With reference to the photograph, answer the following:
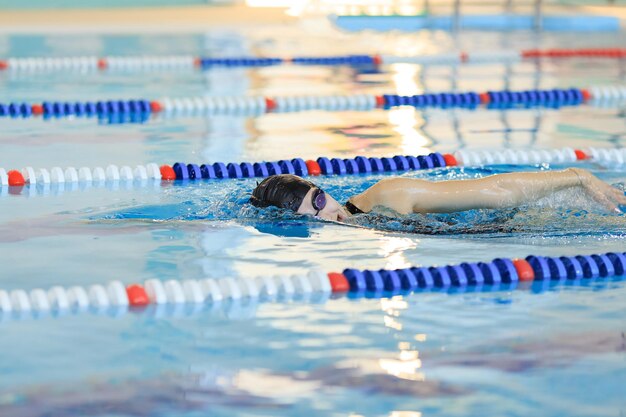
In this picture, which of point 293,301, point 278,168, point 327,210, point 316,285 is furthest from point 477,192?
point 278,168

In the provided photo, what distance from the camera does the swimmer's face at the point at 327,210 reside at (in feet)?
13.7

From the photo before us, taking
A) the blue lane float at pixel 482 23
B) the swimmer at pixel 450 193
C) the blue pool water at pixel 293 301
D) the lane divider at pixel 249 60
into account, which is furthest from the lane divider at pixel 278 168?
the blue lane float at pixel 482 23

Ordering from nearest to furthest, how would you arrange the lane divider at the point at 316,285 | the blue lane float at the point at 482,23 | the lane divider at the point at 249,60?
the lane divider at the point at 316,285
the lane divider at the point at 249,60
the blue lane float at the point at 482,23

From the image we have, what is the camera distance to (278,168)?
219 inches

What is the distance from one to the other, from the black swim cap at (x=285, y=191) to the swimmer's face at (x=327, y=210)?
0.06 feet

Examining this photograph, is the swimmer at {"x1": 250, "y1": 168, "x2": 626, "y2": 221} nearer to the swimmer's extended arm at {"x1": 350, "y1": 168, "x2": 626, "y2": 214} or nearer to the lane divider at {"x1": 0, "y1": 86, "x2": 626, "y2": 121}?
the swimmer's extended arm at {"x1": 350, "y1": 168, "x2": 626, "y2": 214}

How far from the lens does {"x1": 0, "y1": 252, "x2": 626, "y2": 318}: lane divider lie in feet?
11.6

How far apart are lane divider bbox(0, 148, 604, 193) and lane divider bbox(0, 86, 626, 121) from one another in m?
1.82

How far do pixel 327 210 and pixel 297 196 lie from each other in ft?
0.50

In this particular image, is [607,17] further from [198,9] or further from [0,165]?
[0,165]

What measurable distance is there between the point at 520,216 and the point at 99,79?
529 centimetres

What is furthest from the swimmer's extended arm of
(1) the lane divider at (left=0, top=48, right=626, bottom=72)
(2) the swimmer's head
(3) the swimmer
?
(1) the lane divider at (left=0, top=48, right=626, bottom=72)

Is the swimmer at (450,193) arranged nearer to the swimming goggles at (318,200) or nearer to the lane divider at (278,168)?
the swimming goggles at (318,200)

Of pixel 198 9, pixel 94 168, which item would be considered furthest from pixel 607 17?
pixel 94 168
